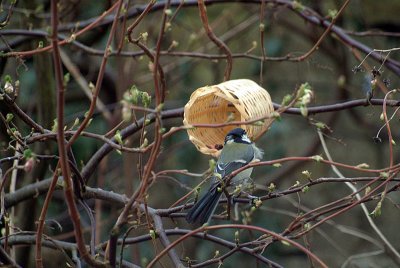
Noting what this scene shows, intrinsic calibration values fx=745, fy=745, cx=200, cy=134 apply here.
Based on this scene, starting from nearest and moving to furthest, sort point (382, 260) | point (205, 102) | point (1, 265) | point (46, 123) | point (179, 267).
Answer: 1. point (1, 265)
2. point (179, 267)
3. point (205, 102)
4. point (46, 123)
5. point (382, 260)

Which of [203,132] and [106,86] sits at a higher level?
[106,86]

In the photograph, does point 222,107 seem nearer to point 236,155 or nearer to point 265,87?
point 236,155

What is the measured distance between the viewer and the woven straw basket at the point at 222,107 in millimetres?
2826

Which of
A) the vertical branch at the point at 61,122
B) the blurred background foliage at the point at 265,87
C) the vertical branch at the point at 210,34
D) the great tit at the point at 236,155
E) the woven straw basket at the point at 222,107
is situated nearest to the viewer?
the vertical branch at the point at 61,122

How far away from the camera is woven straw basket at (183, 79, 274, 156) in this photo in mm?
2826

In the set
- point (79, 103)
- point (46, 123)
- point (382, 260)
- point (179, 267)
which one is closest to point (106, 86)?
point (79, 103)

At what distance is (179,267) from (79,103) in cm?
336

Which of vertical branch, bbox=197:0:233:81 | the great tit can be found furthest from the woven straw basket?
vertical branch, bbox=197:0:233:81

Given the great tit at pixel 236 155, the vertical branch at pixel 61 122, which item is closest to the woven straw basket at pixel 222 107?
the great tit at pixel 236 155

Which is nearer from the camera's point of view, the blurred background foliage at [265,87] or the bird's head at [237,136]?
the bird's head at [237,136]

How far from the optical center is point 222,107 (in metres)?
3.42

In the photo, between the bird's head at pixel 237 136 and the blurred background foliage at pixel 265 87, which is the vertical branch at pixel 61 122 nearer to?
the bird's head at pixel 237 136

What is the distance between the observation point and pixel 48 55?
3.74m

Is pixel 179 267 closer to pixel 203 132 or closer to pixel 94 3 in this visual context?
pixel 203 132
